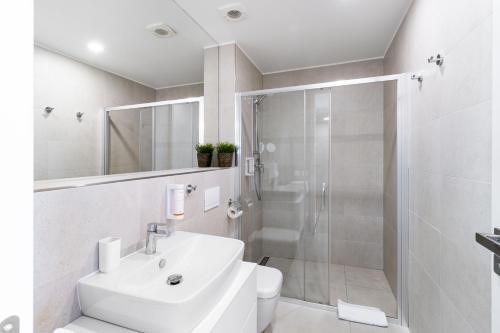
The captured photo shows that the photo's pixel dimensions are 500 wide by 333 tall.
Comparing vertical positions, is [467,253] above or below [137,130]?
below

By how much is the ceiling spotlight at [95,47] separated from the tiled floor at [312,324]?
200 cm

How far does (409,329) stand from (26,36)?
2425mm

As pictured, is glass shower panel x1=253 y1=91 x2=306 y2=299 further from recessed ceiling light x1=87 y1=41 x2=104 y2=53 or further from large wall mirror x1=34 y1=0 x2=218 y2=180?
recessed ceiling light x1=87 y1=41 x2=104 y2=53

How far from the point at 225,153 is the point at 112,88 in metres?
1.02

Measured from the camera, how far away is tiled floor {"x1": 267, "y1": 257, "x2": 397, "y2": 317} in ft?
6.61

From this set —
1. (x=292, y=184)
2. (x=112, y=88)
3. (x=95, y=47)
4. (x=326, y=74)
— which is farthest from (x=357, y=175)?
(x=95, y=47)

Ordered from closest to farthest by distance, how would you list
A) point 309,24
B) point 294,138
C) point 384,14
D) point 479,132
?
point 479,132 < point 384,14 < point 309,24 < point 294,138

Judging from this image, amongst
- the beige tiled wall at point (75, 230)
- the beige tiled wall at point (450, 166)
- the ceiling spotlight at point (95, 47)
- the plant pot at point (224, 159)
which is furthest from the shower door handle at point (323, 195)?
the ceiling spotlight at point (95, 47)

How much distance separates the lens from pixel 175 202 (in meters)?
1.29

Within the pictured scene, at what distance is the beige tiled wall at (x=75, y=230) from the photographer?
78 centimetres

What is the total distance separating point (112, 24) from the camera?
4.12ft

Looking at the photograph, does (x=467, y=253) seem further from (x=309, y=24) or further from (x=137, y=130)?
(x=309, y=24)

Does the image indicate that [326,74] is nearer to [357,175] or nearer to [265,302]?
[357,175]

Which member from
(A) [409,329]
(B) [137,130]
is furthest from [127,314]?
(A) [409,329]
